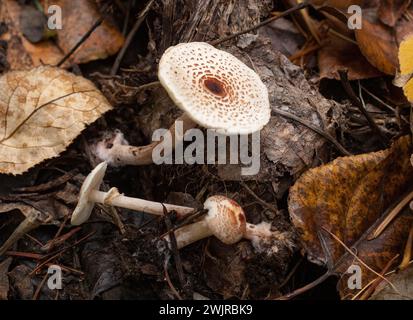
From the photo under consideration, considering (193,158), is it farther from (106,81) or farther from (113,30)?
(113,30)

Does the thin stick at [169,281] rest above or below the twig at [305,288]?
below

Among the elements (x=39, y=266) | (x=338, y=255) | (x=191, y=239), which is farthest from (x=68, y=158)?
(x=338, y=255)

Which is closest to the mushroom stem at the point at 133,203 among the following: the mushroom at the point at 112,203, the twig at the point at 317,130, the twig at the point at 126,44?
the mushroom at the point at 112,203

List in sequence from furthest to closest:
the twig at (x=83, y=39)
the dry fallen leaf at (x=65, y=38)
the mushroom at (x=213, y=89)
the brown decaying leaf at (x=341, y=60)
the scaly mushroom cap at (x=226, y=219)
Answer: the dry fallen leaf at (x=65, y=38)
the twig at (x=83, y=39)
the brown decaying leaf at (x=341, y=60)
the scaly mushroom cap at (x=226, y=219)
the mushroom at (x=213, y=89)

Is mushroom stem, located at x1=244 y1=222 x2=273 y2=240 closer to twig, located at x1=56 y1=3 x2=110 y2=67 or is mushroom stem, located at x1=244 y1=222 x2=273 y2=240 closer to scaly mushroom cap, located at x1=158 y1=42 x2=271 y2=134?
scaly mushroom cap, located at x1=158 y1=42 x2=271 y2=134

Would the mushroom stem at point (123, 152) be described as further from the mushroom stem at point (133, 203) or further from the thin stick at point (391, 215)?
the thin stick at point (391, 215)

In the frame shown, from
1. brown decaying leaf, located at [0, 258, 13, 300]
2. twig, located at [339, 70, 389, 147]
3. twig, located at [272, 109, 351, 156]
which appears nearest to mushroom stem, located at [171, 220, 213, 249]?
twig, located at [272, 109, 351, 156]
